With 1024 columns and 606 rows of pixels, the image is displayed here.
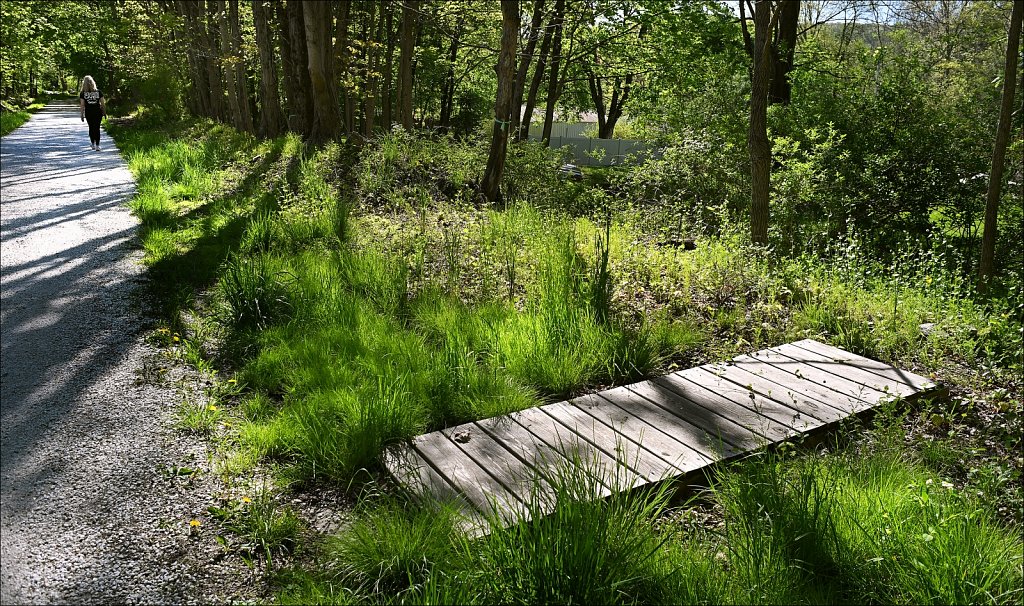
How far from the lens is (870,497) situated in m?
3.06

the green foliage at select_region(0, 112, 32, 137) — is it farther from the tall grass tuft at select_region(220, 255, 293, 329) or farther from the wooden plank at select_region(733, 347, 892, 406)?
the wooden plank at select_region(733, 347, 892, 406)

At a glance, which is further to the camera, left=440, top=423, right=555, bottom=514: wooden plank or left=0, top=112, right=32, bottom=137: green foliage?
left=0, top=112, right=32, bottom=137: green foliage

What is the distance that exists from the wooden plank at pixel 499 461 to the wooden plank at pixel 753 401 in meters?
1.50

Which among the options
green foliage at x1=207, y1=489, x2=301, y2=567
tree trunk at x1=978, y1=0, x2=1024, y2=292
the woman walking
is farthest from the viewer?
the woman walking

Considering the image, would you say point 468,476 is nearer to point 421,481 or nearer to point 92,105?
point 421,481

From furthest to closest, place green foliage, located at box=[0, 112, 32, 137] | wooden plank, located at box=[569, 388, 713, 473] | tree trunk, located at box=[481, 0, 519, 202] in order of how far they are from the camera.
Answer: green foliage, located at box=[0, 112, 32, 137], tree trunk, located at box=[481, 0, 519, 202], wooden plank, located at box=[569, 388, 713, 473]

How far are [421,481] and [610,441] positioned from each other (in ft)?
3.45

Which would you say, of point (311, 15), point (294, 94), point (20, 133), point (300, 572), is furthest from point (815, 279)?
point (20, 133)

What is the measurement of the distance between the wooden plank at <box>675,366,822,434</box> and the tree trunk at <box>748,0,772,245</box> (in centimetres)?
401

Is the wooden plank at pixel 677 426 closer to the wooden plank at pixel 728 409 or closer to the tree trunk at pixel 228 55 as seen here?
the wooden plank at pixel 728 409

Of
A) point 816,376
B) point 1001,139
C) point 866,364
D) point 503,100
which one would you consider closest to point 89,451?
point 816,376

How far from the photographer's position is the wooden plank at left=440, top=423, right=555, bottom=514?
10.5 feet

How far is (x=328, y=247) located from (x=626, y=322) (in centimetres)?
334

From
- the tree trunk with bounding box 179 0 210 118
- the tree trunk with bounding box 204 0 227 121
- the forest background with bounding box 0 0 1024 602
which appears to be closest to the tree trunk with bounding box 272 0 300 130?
the forest background with bounding box 0 0 1024 602
